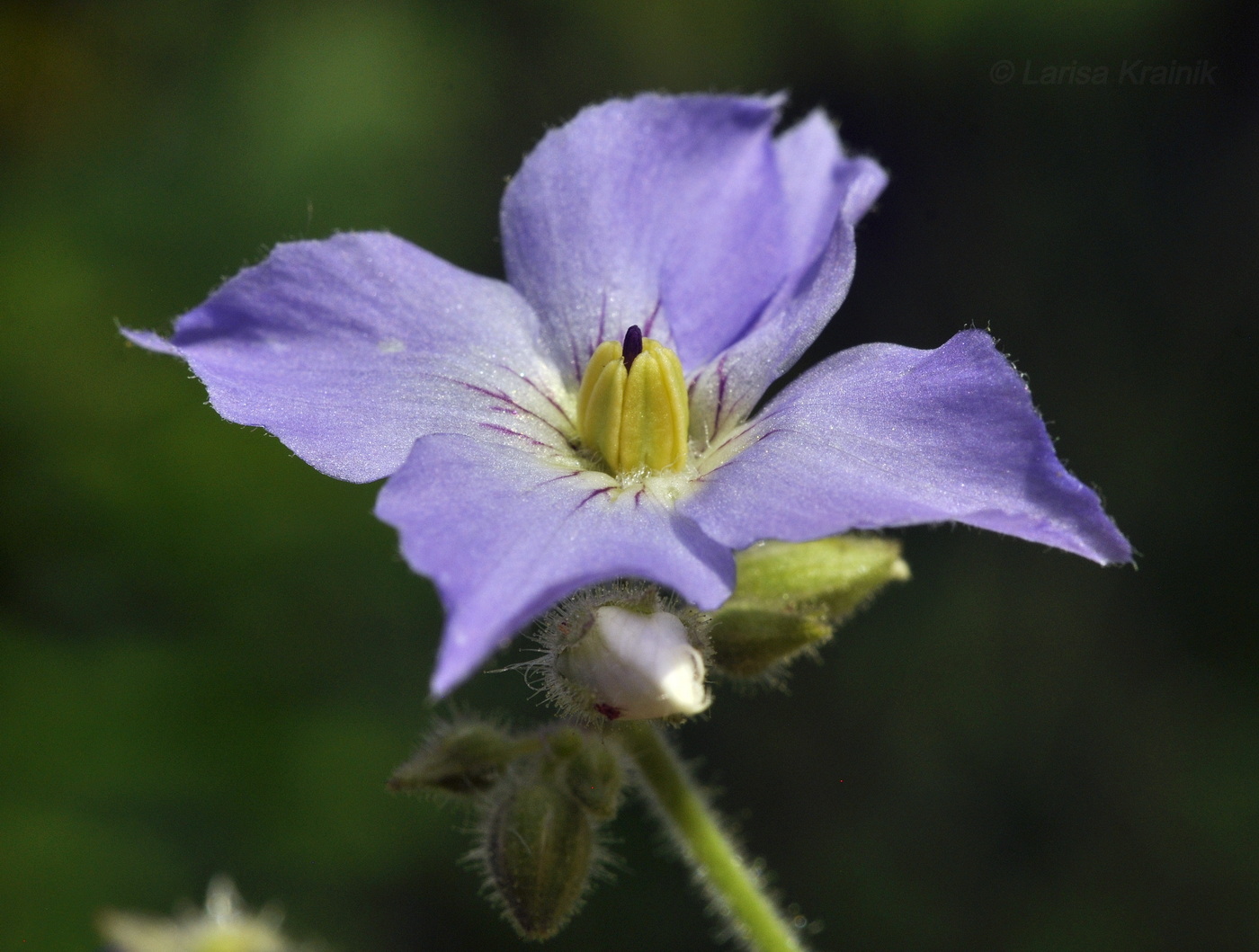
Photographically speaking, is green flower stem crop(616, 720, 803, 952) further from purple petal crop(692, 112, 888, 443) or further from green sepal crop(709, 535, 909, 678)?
purple petal crop(692, 112, 888, 443)

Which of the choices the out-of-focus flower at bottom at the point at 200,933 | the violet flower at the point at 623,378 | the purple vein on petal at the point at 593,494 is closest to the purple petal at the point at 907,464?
the violet flower at the point at 623,378

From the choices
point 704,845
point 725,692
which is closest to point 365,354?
point 704,845

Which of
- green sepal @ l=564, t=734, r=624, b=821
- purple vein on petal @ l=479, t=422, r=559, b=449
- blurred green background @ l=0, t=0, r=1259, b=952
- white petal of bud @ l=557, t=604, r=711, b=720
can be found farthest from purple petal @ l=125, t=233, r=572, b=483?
blurred green background @ l=0, t=0, r=1259, b=952

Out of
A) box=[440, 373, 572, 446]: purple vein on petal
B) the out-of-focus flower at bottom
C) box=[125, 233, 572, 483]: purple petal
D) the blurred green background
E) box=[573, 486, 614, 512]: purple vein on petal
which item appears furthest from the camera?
the blurred green background

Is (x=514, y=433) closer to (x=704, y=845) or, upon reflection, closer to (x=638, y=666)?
(x=638, y=666)

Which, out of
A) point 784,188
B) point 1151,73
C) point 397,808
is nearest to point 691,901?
point 397,808

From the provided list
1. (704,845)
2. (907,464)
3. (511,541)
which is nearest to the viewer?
(511,541)

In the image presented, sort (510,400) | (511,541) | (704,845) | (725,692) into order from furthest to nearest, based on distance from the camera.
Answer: (725,692)
(510,400)
(704,845)
(511,541)
